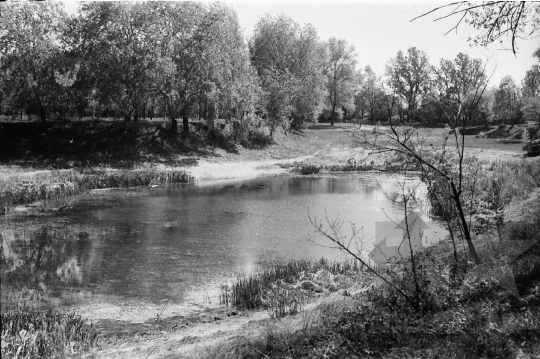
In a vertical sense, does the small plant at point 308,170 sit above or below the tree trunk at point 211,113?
below

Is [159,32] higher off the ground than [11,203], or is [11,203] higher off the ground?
[159,32]

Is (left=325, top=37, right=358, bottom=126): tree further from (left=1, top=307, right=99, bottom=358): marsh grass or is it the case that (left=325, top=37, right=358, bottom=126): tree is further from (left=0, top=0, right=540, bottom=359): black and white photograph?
(left=1, top=307, right=99, bottom=358): marsh grass

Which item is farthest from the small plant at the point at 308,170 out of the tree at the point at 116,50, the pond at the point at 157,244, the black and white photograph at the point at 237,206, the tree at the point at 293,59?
the tree at the point at 293,59

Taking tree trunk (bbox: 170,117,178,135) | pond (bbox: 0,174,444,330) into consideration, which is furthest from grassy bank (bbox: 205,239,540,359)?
tree trunk (bbox: 170,117,178,135)

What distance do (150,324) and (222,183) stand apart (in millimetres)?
24386

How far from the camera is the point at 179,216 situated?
2227cm

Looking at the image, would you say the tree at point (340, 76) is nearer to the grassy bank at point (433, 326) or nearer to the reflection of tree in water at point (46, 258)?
the reflection of tree in water at point (46, 258)

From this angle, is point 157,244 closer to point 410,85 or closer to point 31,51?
point 410,85

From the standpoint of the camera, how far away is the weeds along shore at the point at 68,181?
23859 mm

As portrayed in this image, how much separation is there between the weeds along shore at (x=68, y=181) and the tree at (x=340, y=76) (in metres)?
41.9

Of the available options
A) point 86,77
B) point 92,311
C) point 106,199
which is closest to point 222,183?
point 106,199

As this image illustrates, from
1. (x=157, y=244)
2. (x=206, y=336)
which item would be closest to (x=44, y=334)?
(x=206, y=336)

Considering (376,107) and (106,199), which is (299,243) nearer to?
(376,107)

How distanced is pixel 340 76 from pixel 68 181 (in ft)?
171
